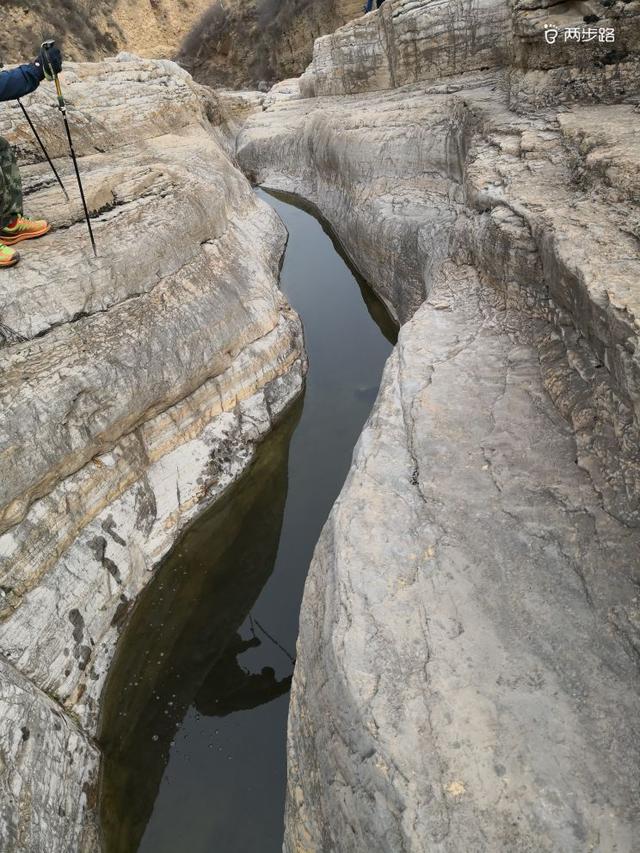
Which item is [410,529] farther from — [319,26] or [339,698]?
[319,26]

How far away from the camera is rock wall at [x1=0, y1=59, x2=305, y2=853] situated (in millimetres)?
3910

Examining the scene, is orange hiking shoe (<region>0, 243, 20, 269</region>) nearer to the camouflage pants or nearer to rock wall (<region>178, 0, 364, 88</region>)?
the camouflage pants

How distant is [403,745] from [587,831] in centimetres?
70

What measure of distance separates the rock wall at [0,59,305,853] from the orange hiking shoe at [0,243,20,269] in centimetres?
12

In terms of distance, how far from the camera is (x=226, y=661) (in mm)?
4750

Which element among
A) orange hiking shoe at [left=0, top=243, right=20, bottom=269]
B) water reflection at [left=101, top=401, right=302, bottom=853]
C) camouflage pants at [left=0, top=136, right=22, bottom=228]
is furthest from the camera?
camouflage pants at [left=0, top=136, right=22, bottom=228]

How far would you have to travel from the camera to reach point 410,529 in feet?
10.6

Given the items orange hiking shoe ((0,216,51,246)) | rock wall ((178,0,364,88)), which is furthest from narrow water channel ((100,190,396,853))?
rock wall ((178,0,364,88))

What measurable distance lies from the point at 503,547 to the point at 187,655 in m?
3.01

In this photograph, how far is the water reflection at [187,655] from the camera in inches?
160

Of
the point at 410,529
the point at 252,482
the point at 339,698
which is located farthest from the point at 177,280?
the point at 339,698

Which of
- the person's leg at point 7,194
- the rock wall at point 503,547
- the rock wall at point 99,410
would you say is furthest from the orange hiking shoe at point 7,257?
the rock wall at point 503,547

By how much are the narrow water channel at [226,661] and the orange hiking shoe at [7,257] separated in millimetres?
2973

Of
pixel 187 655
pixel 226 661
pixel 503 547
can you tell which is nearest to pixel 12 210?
pixel 187 655
